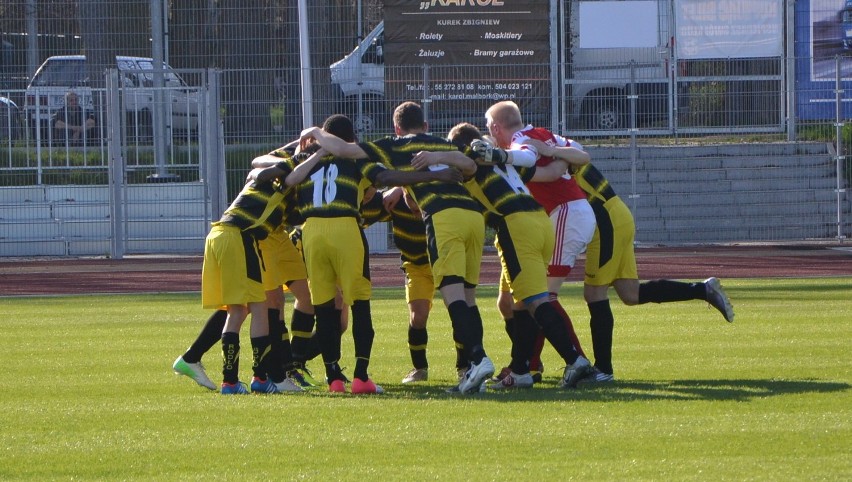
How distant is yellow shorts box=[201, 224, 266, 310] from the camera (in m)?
8.65

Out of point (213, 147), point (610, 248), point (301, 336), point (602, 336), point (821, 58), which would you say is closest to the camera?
point (602, 336)

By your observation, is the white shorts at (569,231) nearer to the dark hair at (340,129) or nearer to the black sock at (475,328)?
the black sock at (475,328)

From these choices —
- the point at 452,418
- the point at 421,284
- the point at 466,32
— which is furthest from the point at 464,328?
the point at 466,32

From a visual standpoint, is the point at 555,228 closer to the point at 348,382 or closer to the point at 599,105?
the point at 348,382

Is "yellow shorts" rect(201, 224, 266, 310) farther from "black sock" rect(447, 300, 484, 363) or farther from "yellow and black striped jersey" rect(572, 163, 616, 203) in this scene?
"yellow and black striped jersey" rect(572, 163, 616, 203)

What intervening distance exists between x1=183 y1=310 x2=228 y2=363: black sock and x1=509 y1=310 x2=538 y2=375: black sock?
78.8 inches

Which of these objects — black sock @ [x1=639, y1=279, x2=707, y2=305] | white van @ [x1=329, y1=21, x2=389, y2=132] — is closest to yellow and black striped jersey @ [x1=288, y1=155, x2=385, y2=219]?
black sock @ [x1=639, y1=279, x2=707, y2=305]

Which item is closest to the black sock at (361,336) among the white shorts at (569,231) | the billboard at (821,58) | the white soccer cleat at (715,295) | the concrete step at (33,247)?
the white shorts at (569,231)

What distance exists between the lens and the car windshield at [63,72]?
80.9 feet

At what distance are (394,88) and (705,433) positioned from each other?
15.8 meters

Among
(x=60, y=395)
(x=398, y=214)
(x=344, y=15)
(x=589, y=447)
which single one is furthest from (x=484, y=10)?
(x=589, y=447)

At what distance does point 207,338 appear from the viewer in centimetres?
890

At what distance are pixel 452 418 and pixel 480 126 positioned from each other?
15.3 metres

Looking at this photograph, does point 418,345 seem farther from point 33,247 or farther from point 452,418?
point 33,247
